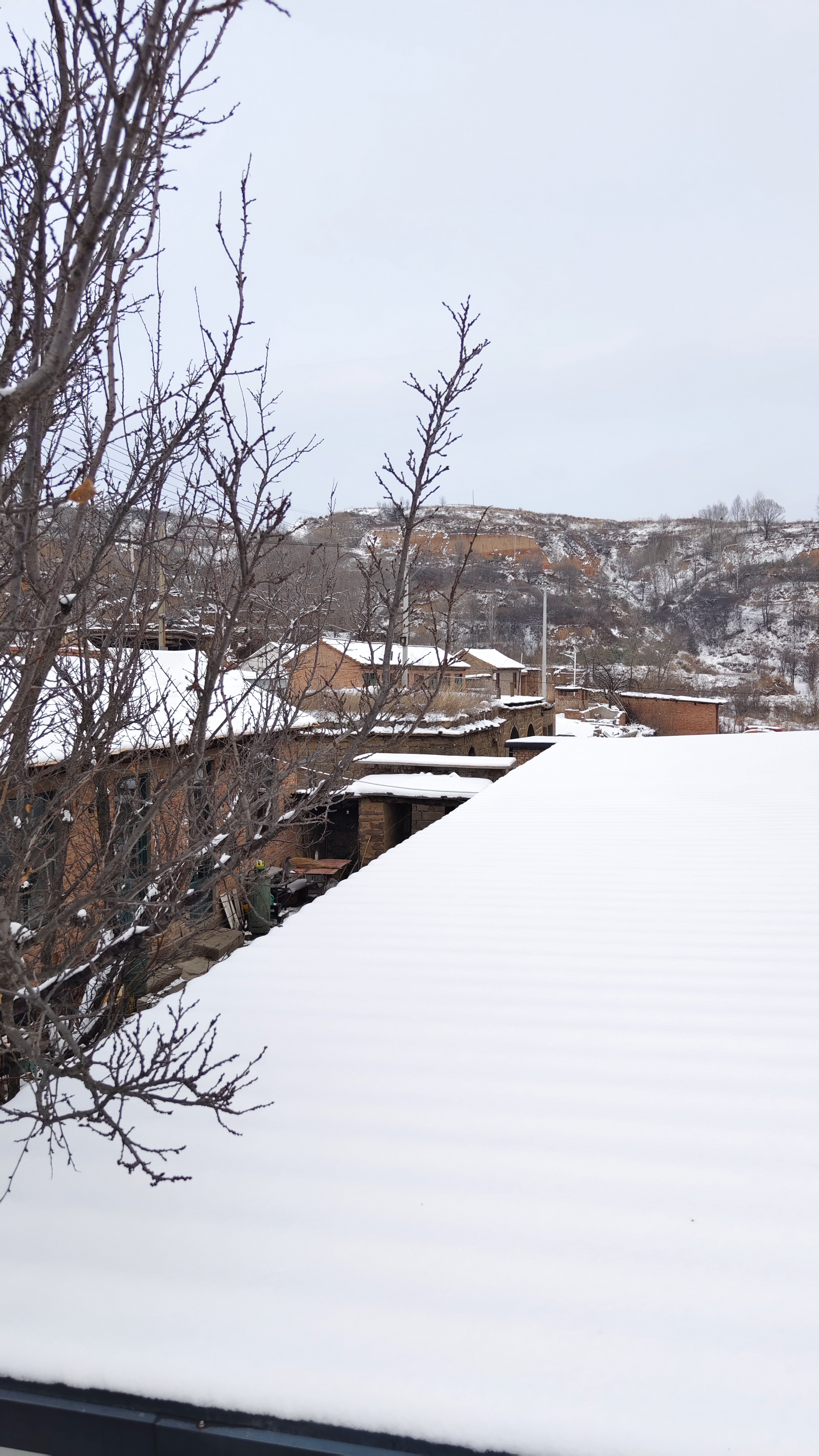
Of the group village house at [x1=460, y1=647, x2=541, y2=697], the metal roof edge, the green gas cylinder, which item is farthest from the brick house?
village house at [x1=460, y1=647, x2=541, y2=697]

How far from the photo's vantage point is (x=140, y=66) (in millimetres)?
1135

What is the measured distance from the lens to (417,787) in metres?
9.73

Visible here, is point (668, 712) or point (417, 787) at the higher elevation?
point (668, 712)

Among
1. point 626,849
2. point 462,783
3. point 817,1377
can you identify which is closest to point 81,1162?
point 817,1377

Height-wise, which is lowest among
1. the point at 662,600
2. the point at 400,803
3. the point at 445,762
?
the point at 400,803

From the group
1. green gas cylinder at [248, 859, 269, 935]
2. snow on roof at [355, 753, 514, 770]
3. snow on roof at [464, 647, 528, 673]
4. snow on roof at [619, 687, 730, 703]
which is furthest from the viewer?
snow on roof at [464, 647, 528, 673]

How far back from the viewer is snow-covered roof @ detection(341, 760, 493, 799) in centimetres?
947

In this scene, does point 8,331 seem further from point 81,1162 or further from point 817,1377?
point 817,1377

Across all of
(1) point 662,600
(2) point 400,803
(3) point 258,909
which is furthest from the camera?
(1) point 662,600

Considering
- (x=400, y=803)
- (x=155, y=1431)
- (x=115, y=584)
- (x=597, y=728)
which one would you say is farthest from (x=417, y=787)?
(x=597, y=728)

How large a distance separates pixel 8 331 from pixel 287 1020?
214 centimetres

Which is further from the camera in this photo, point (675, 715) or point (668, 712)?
point (668, 712)

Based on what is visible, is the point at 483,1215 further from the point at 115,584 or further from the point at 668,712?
the point at 668,712

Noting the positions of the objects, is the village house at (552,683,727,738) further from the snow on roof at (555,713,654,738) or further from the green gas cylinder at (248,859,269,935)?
the green gas cylinder at (248,859,269,935)
